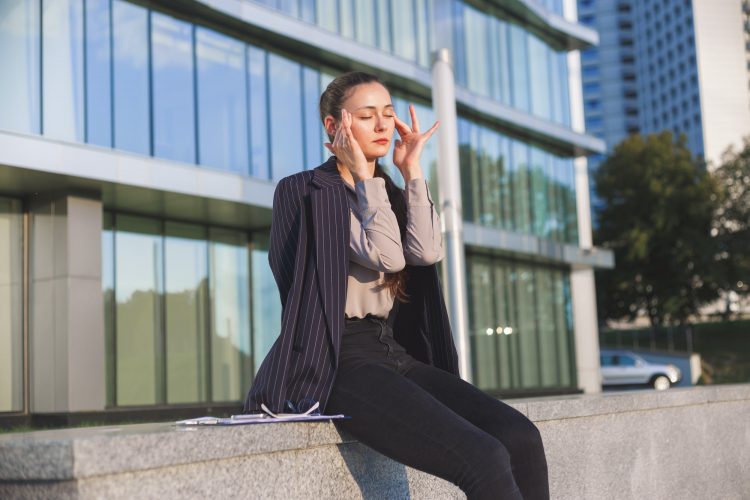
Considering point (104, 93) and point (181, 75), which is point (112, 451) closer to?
point (104, 93)

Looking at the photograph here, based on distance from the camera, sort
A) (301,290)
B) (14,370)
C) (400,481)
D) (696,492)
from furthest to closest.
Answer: (14,370) → (696,492) → (400,481) → (301,290)

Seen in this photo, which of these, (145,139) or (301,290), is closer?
(301,290)

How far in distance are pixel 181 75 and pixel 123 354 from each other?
572 centimetres

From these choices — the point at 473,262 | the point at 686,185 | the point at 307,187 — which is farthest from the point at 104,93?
the point at 686,185

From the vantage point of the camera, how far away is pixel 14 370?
17922mm

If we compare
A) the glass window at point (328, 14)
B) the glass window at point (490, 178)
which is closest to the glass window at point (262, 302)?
the glass window at point (328, 14)

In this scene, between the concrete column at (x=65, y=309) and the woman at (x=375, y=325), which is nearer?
the woman at (x=375, y=325)

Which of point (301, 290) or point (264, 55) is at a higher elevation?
point (264, 55)

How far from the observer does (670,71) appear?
99.4 m

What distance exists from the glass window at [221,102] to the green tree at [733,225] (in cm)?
3126

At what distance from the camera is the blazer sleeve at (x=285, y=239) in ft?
11.1

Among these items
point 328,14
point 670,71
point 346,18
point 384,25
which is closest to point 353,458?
point 328,14

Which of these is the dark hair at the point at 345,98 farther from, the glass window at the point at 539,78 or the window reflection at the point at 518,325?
the glass window at the point at 539,78

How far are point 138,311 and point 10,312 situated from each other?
265 centimetres
